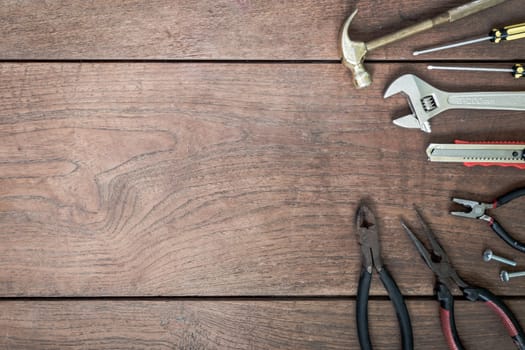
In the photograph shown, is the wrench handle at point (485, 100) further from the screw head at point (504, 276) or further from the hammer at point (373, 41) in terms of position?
the screw head at point (504, 276)

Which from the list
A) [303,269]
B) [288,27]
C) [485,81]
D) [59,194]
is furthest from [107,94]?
[485,81]

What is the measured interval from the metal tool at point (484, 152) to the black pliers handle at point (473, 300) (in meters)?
0.18

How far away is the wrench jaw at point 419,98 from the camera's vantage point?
2.51 feet

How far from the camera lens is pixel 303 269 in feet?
2.62

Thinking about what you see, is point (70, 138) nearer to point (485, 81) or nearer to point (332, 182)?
point (332, 182)

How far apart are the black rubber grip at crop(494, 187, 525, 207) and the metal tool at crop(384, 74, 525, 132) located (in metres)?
0.12

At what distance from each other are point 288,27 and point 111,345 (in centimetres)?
54

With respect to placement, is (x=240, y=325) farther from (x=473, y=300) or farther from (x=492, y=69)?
(x=492, y=69)

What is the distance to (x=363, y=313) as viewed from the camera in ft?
2.51

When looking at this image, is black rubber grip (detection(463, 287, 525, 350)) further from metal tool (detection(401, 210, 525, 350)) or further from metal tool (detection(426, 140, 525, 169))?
metal tool (detection(426, 140, 525, 169))

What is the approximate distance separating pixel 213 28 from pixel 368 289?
0.44m

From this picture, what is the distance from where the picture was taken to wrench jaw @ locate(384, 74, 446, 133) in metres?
0.76

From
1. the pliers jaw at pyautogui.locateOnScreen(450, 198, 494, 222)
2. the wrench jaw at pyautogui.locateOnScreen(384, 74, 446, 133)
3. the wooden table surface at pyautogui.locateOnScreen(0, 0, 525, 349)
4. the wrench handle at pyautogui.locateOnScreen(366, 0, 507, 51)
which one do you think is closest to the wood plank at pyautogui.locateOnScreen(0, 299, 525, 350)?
the wooden table surface at pyautogui.locateOnScreen(0, 0, 525, 349)

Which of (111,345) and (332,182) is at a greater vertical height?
(332,182)
